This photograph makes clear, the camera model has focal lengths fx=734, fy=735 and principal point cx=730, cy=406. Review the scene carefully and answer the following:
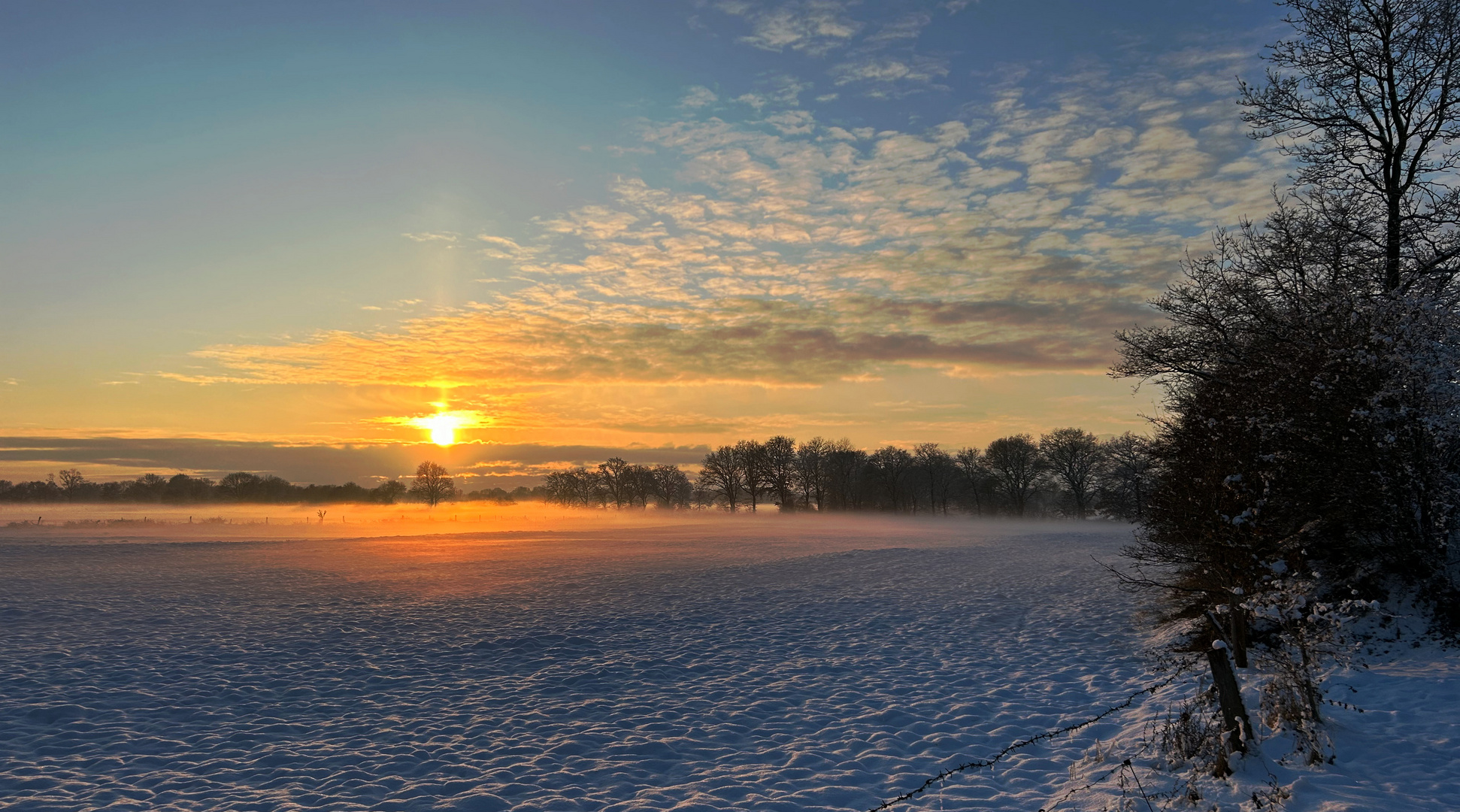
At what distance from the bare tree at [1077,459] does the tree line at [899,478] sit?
133mm

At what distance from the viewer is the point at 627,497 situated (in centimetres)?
14500

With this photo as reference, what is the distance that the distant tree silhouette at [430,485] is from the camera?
15338 centimetres

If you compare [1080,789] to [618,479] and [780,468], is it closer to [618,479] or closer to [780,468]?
[780,468]

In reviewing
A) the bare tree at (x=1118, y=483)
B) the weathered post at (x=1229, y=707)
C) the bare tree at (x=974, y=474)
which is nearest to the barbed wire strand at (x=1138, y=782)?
the weathered post at (x=1229, y=707)

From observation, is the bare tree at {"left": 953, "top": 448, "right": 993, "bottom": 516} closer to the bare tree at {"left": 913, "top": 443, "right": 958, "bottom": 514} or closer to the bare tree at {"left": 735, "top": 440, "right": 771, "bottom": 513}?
the bare tree at {"left": 913, "top": 443, "right": 958, "bottom": 514}

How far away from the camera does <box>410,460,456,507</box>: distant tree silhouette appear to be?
153 metres

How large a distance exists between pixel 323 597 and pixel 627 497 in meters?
121

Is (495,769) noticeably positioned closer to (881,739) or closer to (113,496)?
(881,739)

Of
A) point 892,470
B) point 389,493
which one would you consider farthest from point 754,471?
point 389,493

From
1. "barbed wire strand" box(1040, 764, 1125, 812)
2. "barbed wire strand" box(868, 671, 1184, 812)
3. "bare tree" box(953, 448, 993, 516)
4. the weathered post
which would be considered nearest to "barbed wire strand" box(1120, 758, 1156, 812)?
"barbed wire strand" box(1040, 764, 1125, 812)

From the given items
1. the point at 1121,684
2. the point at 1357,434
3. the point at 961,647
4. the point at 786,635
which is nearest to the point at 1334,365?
the point at 1357,434

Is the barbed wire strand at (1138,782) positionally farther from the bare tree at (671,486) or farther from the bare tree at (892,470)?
the bare tree at (671,486)

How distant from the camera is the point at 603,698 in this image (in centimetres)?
1283

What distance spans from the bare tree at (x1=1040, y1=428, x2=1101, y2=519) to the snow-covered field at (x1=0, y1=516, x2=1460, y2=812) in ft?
282
